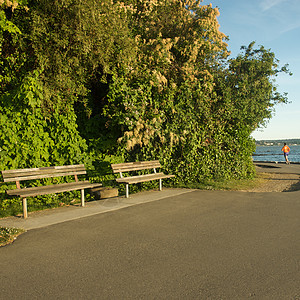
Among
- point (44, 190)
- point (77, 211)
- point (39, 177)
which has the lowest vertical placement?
point (77, 211)

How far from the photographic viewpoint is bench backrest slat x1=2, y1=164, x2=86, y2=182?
630cm

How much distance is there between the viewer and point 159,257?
13.3 ft

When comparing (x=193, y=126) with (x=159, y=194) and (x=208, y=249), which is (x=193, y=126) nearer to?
(x=159, y=194)

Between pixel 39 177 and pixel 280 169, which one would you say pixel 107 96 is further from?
pixel 280 169

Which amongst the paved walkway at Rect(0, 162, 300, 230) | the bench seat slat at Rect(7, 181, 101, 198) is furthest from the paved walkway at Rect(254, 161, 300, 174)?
the bench seat slat at Rect(7, 181, 101, 198)

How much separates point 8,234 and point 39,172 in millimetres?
2117

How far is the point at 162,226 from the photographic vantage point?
18.3 feet

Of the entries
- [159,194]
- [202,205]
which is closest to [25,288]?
[202,205]

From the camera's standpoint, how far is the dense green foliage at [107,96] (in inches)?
296

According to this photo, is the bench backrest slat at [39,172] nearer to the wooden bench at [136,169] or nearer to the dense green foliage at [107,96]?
the dense green foliage at [107,96]

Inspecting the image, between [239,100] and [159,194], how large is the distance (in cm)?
626

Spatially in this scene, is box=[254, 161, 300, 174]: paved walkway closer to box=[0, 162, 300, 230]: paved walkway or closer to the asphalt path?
box=[0, 162, 300, 230]: paved walkway

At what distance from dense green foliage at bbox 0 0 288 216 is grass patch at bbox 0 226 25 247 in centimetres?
207

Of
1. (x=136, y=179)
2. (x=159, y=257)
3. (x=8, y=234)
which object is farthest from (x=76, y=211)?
(x=159, y=257)
